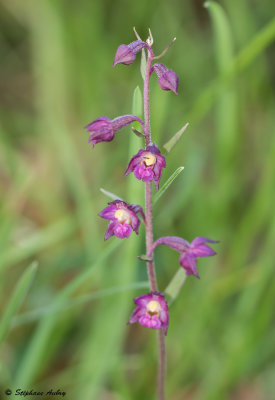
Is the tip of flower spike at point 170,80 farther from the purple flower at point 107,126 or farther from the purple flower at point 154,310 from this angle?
the purple flower at point 154,310

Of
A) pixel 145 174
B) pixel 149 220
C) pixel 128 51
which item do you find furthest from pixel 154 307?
pixel 128 51

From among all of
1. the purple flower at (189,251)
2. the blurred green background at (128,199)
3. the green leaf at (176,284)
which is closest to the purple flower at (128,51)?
the blurred green background at (128,199)

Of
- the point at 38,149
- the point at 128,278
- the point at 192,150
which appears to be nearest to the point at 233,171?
the point at 192,150

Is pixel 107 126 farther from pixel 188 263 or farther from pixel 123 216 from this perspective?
pixel 188 263

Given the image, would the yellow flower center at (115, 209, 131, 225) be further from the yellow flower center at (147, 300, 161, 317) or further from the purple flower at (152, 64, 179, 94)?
the purple flower at (152, 64, 179, 94)

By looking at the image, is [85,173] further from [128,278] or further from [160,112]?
[128,278]

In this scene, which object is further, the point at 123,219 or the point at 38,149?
the point at 38,149
